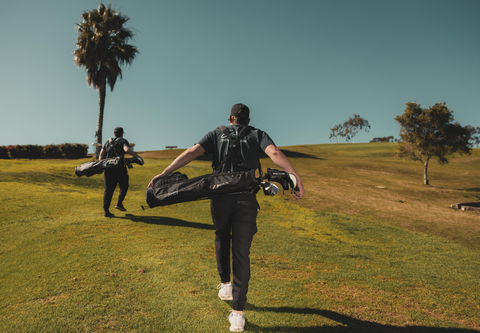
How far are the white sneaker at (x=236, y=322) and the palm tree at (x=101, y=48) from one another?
26.9 m

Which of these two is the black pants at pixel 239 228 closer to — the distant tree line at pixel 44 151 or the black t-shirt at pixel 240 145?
the black t-shirt at pixel 240 145

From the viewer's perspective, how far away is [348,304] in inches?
140

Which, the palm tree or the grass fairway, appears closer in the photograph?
the grass fairway

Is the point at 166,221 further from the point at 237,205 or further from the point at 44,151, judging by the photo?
the point at 44,151

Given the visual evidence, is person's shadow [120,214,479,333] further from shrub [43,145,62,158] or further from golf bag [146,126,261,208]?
shrub [43,145,62,158]

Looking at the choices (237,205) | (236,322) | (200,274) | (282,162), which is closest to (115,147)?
(200,274)

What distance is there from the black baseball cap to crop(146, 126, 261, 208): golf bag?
24cm

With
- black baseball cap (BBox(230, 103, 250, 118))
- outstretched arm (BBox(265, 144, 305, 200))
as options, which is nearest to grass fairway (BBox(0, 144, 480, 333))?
outstretched arm (BBox(265, 144, 305, 200))

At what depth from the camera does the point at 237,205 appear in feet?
9.59

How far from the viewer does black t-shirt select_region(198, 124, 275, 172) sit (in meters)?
3.09

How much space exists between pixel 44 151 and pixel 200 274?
2985cm

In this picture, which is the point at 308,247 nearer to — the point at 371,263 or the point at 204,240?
the point at 371,263

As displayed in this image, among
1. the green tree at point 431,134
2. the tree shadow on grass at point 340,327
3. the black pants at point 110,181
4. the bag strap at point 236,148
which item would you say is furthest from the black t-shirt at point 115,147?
the green tree at point 431,134

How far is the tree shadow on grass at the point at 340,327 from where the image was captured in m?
2.90
